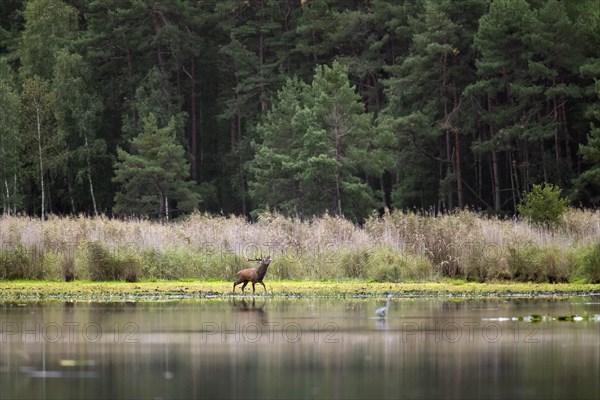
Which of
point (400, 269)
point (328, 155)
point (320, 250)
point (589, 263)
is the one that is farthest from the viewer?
point (328, 155)

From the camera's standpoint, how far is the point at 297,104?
68562 mm

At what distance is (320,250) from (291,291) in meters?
3.95

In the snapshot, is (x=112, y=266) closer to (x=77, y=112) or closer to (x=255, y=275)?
A: (x=255, y=275)

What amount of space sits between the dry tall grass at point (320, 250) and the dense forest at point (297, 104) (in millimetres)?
25198

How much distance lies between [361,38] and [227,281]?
4617 centimetres

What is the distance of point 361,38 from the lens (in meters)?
78.4

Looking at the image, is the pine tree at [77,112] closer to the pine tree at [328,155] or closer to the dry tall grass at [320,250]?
the pine tree at [328,155]

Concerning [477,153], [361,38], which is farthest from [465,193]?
[361,38]

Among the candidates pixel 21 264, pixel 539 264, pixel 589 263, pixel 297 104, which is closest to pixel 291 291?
pixel 539 264

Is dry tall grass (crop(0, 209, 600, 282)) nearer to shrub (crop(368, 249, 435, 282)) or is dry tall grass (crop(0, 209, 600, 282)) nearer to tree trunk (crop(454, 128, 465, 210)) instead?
shrub (crop(368, 249, 435, 282))

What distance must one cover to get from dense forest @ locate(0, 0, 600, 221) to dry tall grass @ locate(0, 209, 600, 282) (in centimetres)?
2520

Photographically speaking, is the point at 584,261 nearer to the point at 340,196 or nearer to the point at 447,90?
the point at 340,196

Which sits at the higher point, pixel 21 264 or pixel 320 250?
pixel 320 250

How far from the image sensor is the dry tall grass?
106 ft
